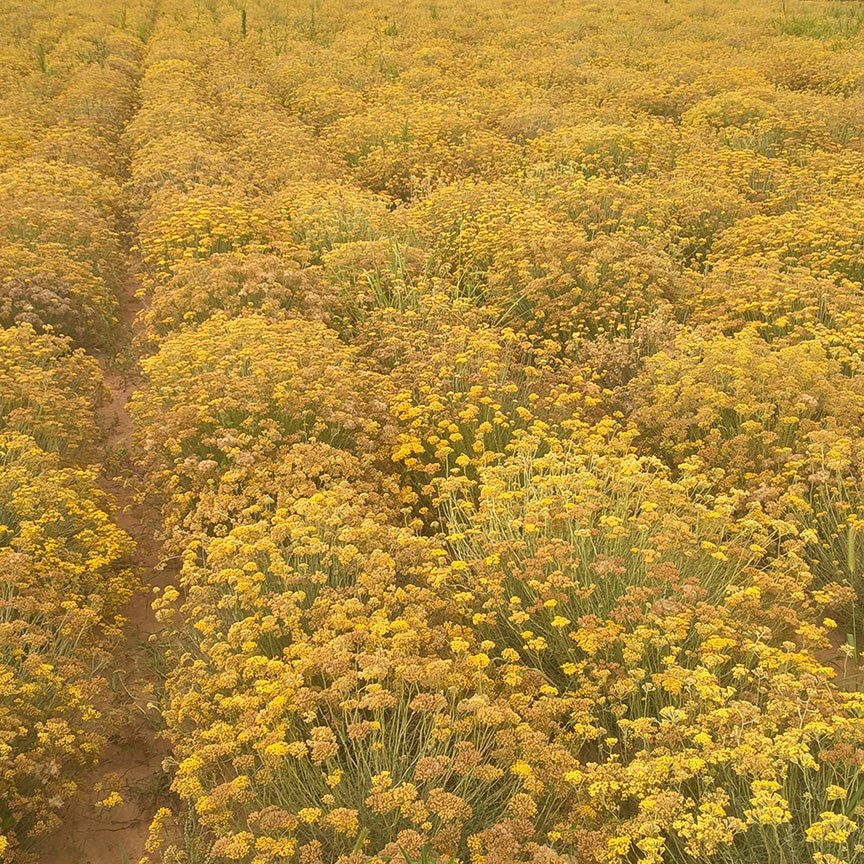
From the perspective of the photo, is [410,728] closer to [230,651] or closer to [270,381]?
[230,651]

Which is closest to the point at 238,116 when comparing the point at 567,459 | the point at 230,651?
the point at 567,459

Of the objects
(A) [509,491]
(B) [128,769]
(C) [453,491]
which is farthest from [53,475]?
(A) [509,491]

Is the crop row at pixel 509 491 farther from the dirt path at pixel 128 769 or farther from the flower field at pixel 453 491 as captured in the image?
the dirt path at pixel 128 769

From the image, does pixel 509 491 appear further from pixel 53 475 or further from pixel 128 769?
pixel 53 475

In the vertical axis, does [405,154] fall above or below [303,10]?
below

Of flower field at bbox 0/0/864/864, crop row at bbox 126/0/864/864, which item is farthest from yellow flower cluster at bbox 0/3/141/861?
crop row at bbox 126/0/864/864

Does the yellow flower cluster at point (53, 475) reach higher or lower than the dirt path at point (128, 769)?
higher

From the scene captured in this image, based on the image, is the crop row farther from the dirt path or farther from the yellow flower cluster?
the yellow flower cluster

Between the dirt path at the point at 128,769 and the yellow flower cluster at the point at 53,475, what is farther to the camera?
the dirt path at the point at 128,769

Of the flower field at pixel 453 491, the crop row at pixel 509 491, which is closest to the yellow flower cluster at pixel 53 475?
the flower field at pixel 453 491
